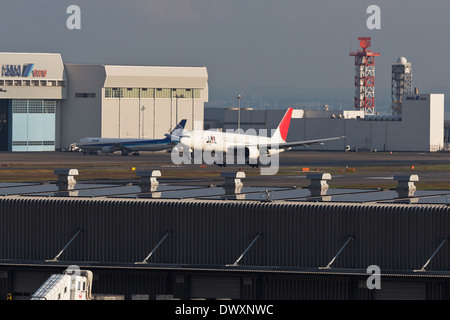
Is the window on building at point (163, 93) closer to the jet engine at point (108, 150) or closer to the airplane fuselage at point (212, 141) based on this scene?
the jet engine at point (108, 150)

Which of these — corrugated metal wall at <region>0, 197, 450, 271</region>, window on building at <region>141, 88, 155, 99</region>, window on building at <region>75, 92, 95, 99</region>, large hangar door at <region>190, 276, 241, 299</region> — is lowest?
large hangar door at <region>190, 276, 241, 299</region>

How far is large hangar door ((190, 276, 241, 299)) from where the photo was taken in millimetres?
39031

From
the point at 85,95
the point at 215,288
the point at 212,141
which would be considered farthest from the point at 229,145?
the point at 215,288

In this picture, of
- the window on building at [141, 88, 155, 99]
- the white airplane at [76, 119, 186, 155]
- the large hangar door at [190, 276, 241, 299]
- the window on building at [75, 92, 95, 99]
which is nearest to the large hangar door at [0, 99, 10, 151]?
the window on building at [75, 92, 95, 99]

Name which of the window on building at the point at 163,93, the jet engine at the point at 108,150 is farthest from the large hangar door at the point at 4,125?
the window on building at the point at 163,93

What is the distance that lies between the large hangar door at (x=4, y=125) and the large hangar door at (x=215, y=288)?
152957mm

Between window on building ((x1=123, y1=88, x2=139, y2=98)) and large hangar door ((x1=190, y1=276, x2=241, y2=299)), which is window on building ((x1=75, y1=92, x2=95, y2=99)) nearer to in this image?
window on building ((x1=123, y1=88, x2=139, y2=98))

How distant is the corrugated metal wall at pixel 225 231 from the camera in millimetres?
38719

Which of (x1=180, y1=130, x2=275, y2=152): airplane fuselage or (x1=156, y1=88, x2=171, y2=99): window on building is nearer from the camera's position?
(x1=180, y1=130, x2=275, y2=152): airplane fuselage

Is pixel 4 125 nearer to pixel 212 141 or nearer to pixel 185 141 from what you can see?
pixel 185 141

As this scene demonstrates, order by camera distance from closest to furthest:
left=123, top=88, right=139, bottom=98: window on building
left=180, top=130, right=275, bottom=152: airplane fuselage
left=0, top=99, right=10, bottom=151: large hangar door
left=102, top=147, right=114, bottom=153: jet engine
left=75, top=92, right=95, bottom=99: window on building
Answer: left=180, top=130, right=275, bottom=152: airplane fuselage, left=102, top=147, right=114, bottom=153: jet engine, left=0, top=99, right=10, bottom=151: large hangar door, left=75, top=92, right=95, bottom=99: window on building, left=123, top=88, right=139, bottom=98: window on building

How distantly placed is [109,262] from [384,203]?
1280 centimetres

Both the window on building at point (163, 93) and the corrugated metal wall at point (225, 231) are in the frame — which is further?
the window on building at point (163, 93)
